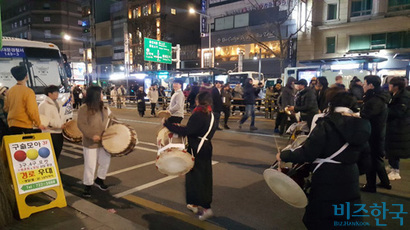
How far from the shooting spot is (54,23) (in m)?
71.4

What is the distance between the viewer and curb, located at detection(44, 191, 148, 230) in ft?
12.2

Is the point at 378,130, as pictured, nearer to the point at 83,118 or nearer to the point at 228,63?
the point at 83,118

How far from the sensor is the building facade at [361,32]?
2392 centimetres

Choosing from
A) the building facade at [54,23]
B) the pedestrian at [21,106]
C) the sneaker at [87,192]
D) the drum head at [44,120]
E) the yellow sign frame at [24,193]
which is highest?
the building facade at [54,23]

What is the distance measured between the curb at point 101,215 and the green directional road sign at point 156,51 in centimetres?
2266

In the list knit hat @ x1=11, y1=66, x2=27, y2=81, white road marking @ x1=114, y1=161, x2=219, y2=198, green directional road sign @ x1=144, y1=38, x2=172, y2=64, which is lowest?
white road marking @ x1=114, y1=161, x2=219, y2=198

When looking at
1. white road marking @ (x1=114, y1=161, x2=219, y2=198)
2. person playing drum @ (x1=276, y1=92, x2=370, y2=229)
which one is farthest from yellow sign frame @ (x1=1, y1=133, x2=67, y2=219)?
person playing drum @ (x1=276, y1=92, x2=370, y2=229)

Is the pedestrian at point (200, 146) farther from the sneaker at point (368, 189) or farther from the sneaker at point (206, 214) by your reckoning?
the sneaker at point (368, 189)

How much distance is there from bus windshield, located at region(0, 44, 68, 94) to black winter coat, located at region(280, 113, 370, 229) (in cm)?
→ 919

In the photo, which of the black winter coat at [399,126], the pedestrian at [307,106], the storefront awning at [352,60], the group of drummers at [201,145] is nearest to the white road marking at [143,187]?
the group of drummers at [201,145]

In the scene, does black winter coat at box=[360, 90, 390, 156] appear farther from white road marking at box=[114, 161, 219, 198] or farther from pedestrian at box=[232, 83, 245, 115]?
pedestrian at box=[232, 83, 245, 115]

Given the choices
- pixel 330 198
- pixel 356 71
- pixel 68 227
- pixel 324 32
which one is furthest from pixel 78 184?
pixel 324 32

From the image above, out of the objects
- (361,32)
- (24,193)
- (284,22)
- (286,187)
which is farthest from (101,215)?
(284,22)

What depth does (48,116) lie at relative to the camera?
17.5 ft
